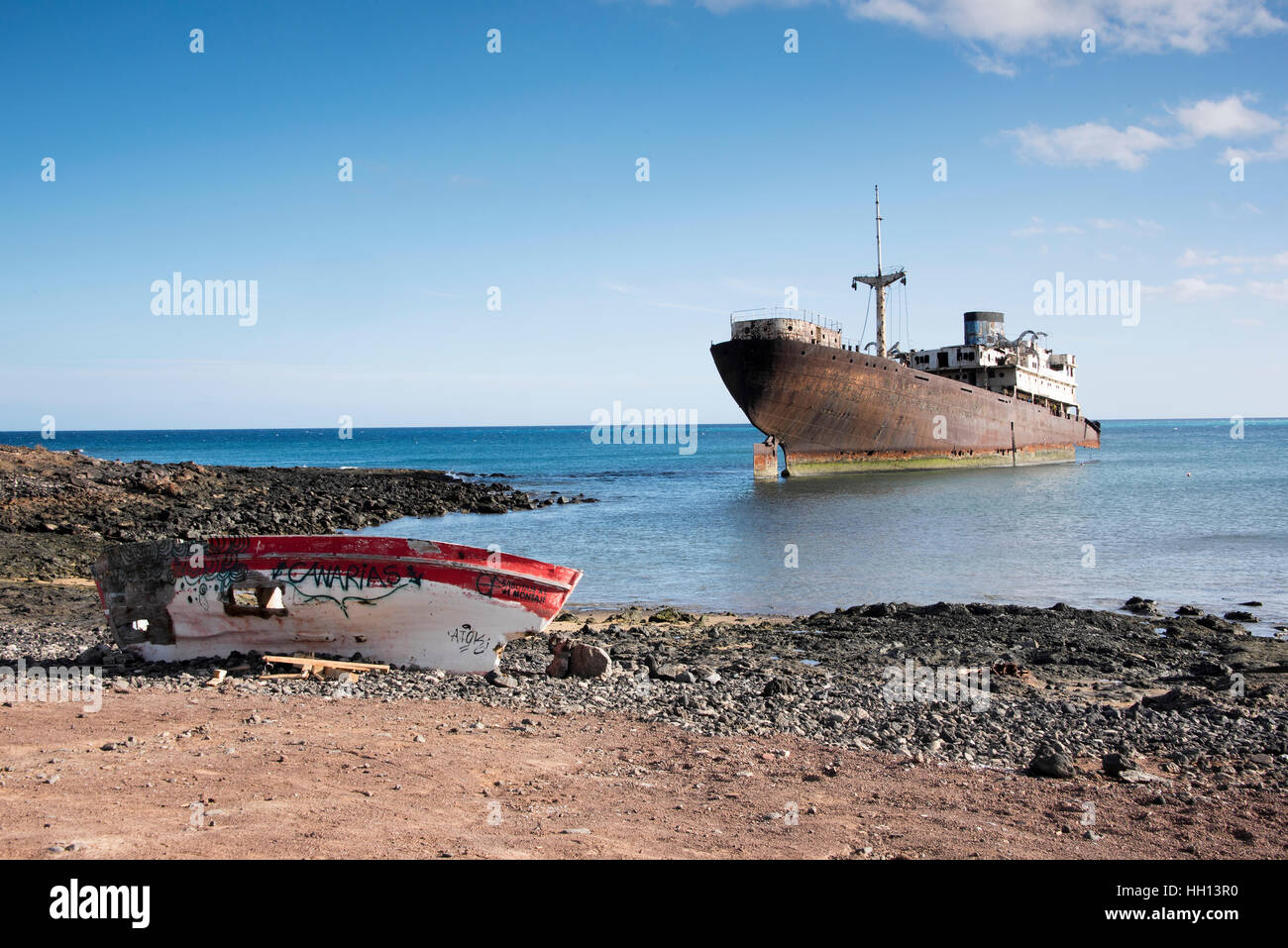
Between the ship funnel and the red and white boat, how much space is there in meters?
53.2

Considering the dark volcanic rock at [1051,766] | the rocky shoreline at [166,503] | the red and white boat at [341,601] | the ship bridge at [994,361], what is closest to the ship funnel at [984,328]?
the ship bridge at [994,361]

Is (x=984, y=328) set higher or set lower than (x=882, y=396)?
higher

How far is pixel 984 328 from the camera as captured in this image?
57625 millimetres

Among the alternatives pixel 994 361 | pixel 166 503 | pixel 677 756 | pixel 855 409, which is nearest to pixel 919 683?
pixel 677 756

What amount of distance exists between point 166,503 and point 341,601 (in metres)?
22.7

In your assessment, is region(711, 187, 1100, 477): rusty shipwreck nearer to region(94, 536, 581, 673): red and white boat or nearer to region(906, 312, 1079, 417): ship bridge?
region(906, 312, 1079, 417): ship bridge

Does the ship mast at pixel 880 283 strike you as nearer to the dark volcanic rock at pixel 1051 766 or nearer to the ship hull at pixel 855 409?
the ship hull at pixel 855 409

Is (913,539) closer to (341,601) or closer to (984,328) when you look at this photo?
(341,601)

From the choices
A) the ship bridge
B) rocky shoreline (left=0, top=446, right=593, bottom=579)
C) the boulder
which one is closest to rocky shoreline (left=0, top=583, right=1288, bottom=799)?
the boulder

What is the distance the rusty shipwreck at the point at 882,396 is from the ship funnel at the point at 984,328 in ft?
0.22

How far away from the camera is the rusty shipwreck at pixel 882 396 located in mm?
43062
